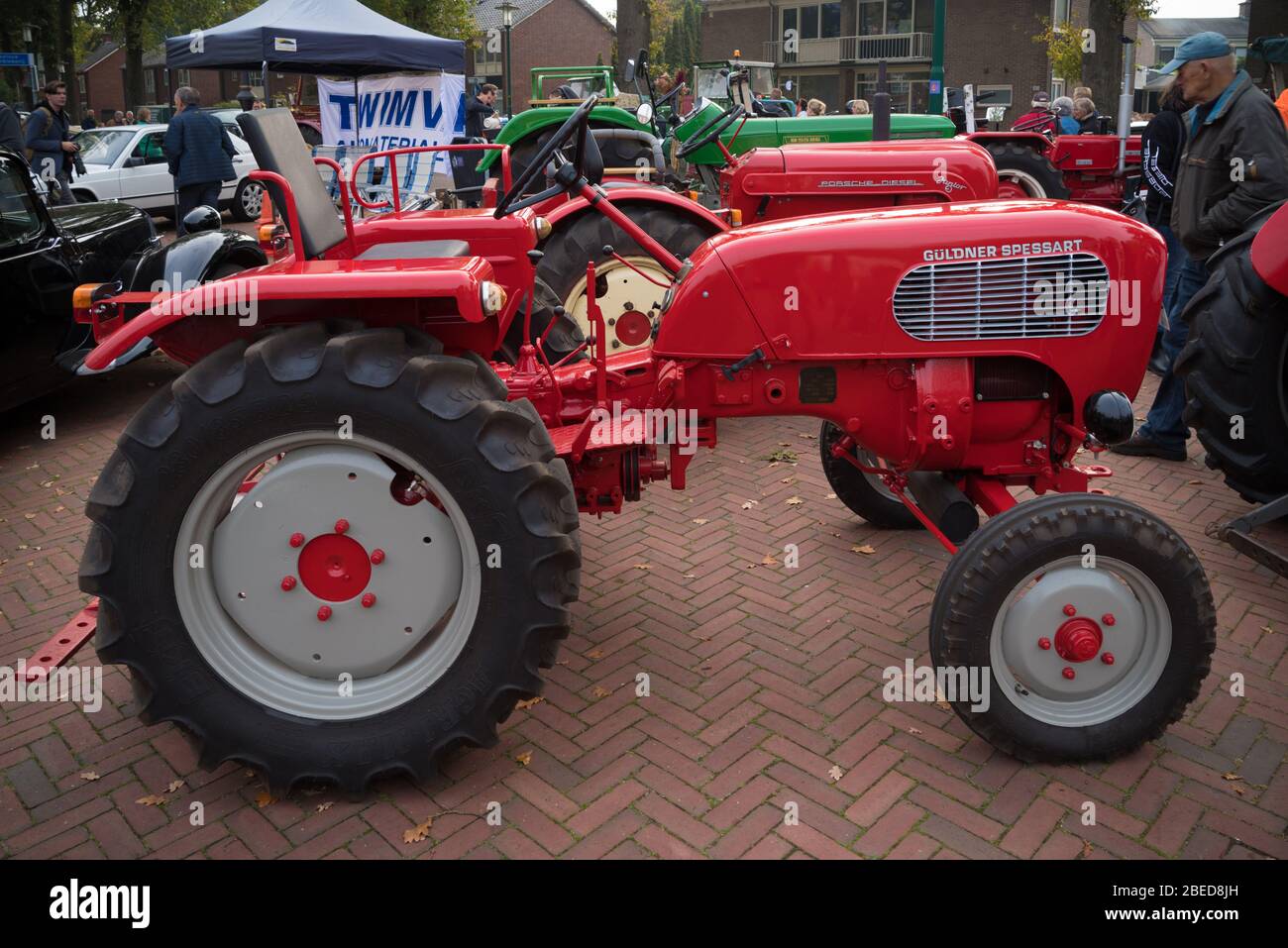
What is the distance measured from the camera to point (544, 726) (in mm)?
3166

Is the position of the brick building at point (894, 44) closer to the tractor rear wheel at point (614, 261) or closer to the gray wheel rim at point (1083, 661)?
the tractor rear wheel at point (614, 261)

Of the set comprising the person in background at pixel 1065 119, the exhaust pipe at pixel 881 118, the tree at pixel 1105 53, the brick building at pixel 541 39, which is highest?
the brick building at pixel 541 39

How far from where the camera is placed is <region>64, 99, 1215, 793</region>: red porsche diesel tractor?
2.63 m

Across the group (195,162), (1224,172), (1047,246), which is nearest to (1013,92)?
(195,162)

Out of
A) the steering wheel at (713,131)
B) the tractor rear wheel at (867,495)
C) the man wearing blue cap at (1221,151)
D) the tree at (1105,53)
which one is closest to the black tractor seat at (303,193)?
the tractor rear wheel at (867,495)

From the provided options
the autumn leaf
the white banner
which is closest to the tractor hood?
the autumn leaf

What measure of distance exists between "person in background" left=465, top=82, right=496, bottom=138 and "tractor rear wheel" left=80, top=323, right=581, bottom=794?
1407cm

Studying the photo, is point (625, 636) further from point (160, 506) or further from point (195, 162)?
point (195, 162)

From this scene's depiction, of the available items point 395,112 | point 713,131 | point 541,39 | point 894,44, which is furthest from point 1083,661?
point 541,39

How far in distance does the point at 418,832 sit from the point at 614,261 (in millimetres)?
3348

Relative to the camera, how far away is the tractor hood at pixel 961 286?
2971 millimetres

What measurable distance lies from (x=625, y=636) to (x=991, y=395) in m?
1.50

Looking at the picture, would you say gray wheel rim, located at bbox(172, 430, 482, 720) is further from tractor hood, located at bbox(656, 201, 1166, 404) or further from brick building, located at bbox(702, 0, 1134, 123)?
brick building, located at bbox(702, 0, 1134, 123)

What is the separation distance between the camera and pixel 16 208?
6.22 meters
